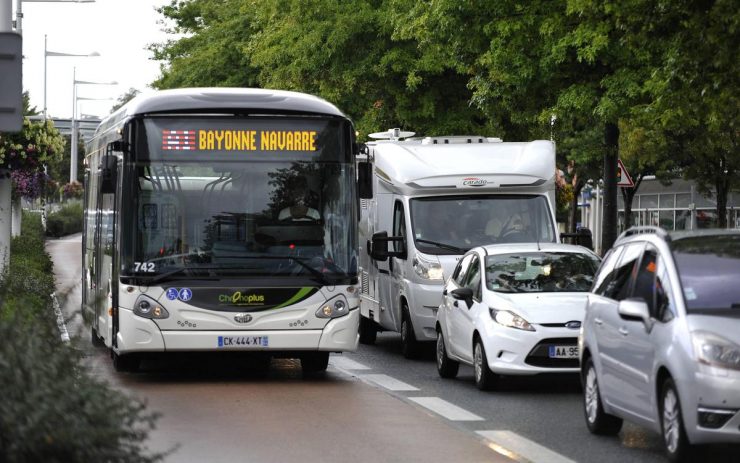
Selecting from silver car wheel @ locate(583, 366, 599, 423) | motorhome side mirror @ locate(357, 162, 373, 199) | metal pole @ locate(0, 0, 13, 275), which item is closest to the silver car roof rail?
silver car wheel @ locate(583, 366, 599, 423)

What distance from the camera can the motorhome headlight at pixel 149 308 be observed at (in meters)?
15.1

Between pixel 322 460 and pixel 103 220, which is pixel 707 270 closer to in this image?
pixel 322 460

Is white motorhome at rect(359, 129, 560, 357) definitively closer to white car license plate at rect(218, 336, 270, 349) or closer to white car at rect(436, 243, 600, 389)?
white car at rect(436, 243, 600, 389)

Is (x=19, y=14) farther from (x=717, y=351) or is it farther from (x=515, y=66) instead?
(x=717, y=351)

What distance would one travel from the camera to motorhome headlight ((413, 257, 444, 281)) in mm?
19000

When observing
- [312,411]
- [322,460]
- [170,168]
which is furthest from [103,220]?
[322,460]

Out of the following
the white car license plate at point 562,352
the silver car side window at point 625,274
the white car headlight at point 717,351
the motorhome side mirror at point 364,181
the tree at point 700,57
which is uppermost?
the tree at point 700,57

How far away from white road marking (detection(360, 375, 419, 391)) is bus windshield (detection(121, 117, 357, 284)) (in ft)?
4.00

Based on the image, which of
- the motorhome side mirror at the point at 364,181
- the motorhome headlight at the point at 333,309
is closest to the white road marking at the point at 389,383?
the motorhome headlight at the point at 333,309

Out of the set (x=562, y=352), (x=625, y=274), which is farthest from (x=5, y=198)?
(x=625, y=274)

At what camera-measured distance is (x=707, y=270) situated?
997 centimetres

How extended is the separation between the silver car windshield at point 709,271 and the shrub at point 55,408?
410 cm

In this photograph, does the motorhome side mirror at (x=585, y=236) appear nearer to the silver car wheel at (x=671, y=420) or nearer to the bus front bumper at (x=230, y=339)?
the bus front bumper at (x=230, y=339)

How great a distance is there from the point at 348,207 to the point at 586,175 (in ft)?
151
